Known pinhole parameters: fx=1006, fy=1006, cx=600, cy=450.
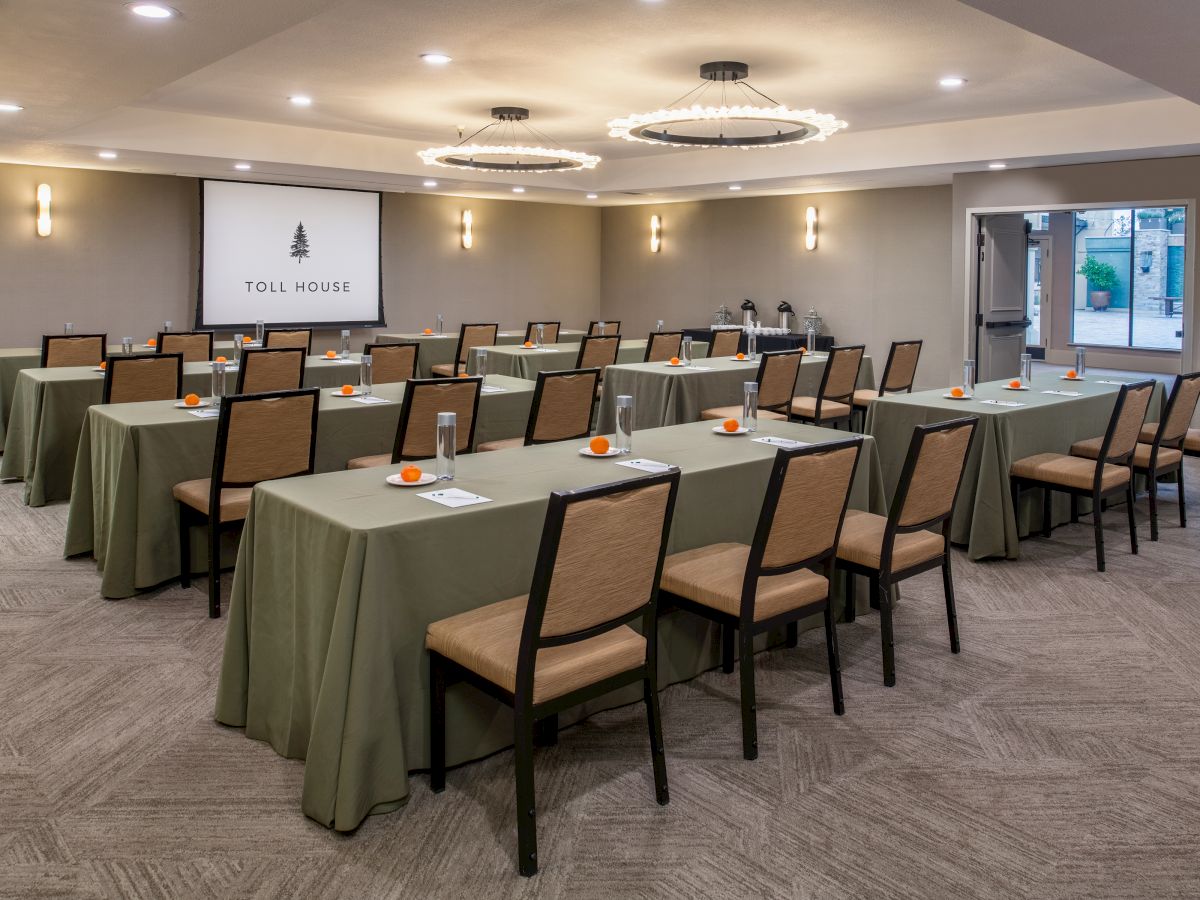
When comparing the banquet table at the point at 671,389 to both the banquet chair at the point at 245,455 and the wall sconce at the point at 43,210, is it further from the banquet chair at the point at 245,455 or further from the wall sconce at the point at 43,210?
the wall sconce at the point at 43,210

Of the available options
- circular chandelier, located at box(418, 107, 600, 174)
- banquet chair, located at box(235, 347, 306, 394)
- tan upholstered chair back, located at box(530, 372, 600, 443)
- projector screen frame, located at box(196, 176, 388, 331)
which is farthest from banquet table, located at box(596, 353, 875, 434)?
projector screen frame, located at box(196, 176, 388, 331)

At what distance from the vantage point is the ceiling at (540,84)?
4.88 meters

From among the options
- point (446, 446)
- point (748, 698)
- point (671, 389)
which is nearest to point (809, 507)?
point (748, 698)

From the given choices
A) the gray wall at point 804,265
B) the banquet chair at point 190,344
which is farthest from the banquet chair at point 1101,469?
the banquet chair at point 190,344

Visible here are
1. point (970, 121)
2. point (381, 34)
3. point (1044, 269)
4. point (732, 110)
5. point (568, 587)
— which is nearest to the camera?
point (568, 587)

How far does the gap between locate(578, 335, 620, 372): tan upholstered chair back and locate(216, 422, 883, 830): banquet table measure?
5000mm

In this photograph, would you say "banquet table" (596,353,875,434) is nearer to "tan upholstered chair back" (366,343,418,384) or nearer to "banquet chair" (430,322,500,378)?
"tan upholstered chair back" (366,343,418,384)

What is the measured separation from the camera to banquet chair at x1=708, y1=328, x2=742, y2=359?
29.7ft

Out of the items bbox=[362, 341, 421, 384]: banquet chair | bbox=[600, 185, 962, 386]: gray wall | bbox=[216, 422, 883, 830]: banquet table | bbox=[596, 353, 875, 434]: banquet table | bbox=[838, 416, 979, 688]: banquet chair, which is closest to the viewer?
bbox=[216, 422, 883, 830]: banquet table

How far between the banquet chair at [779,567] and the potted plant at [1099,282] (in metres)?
15.6

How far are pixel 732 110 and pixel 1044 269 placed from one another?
39.9 ft

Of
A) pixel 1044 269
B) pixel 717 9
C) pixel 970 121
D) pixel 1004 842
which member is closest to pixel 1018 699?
pixel 1004 842

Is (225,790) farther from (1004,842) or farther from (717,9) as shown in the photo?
(717,9)

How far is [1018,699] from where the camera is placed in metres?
3.42
